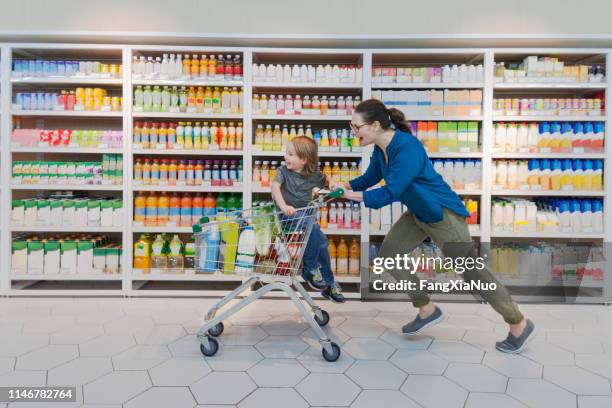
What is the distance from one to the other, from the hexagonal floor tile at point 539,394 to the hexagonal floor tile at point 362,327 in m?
1.09

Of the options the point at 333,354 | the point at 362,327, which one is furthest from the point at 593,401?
the point at 362,327

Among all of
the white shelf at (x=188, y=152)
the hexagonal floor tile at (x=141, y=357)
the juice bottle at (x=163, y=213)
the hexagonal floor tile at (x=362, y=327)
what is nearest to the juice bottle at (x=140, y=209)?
the juice bottle at (x=163, y=213)

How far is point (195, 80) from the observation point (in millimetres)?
4586

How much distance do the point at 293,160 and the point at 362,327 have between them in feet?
4.65

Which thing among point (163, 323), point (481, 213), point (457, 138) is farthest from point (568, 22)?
point (163, 323)

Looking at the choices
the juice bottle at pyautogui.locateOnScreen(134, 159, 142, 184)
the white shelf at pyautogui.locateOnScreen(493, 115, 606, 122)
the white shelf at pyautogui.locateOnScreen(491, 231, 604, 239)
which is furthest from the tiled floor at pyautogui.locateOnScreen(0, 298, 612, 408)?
the white shelf at pyautogui.locateOnScreen(493, 115, 606, 122)

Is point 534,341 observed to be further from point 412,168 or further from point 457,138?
point 457,138

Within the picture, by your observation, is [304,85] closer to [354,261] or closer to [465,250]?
[354,261]

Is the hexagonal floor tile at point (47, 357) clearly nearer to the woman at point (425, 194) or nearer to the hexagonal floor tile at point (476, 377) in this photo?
the woman at point (425, 194)

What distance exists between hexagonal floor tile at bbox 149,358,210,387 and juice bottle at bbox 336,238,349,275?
1918 millimetres

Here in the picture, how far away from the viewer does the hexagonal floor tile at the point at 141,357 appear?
300 cm

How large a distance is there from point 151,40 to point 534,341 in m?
4.16

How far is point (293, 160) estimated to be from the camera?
3.73 metres

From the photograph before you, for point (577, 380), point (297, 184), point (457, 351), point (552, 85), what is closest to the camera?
point (577, 380)
